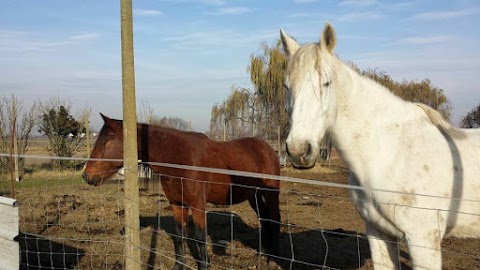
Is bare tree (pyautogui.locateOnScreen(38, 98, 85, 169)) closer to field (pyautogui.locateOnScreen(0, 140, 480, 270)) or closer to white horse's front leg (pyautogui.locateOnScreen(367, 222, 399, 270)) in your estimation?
field (pyautogui.locateOnScreen(0, 140, 480, 270))

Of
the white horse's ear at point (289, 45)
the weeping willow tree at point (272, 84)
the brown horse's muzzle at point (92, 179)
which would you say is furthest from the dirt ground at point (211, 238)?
the weeping willow tree at point (272, 84)

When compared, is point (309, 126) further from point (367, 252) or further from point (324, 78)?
point (367, 252)

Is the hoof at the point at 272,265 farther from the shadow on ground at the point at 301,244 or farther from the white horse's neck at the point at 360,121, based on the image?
the white horse's neck at the point at 360,121

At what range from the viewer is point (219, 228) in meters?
7.15

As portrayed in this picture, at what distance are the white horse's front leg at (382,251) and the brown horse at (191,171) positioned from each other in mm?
1639

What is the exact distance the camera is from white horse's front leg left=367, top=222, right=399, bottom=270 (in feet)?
9.09

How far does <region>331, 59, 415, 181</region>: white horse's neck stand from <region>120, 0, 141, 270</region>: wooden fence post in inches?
53.3

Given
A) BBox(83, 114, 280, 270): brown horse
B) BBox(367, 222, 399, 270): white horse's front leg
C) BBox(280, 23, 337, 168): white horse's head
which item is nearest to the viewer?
Answer: BBox(280, 23, 337, 168): white horse's head

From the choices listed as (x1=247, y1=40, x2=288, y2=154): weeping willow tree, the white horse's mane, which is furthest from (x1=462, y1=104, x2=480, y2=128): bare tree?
the white horse's mane

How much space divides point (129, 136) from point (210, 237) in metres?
4.07

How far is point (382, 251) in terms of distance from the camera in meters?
2.78

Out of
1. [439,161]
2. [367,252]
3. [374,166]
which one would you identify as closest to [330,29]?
[374,166]

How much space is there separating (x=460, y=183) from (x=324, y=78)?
3.51 feet

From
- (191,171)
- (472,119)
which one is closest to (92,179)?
(191,171)
